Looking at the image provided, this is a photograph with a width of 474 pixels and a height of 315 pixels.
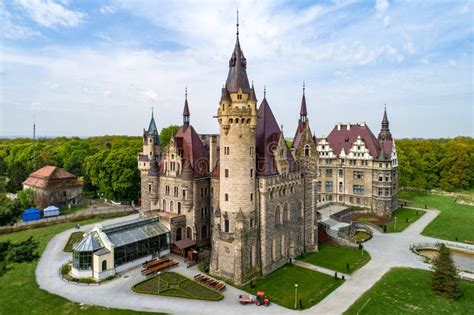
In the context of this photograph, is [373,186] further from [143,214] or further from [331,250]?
[143,214]

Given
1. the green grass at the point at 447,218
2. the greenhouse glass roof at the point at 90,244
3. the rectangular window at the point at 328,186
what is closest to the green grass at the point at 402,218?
the green grass at the point at 447,218

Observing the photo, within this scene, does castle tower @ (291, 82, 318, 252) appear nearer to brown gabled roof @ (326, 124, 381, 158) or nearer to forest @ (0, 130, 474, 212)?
brown gabled roof @ (326, 124, 381, 158)

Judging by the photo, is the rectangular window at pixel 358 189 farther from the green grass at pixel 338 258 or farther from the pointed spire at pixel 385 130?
the green grass at pixel 338 258

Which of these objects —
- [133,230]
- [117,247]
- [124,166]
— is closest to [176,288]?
[117,247]

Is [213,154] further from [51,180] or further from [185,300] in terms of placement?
[51,180]

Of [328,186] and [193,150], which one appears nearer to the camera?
[193,150]
